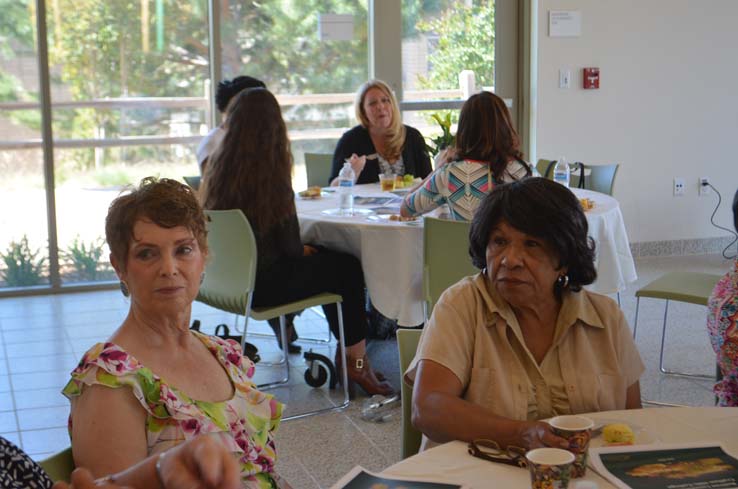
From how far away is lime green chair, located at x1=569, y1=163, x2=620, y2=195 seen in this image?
5.71 meters

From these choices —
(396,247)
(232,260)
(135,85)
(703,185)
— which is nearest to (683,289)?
(396,247)

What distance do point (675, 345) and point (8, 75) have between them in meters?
4.41

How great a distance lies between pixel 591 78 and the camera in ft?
23.1

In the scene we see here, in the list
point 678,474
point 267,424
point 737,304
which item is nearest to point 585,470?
point 678,474

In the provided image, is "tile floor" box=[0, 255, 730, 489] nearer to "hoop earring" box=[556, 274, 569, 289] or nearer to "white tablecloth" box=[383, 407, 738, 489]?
"hoop earring" box=[556, 274, 569, 289]

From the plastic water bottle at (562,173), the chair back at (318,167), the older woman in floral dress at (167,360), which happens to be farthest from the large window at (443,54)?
the older woman in floral dress at (167,360)

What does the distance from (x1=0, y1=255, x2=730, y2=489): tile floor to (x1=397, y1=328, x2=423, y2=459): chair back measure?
1.18 m

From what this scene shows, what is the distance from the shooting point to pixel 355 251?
446 cm

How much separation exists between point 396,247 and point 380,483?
265 cm

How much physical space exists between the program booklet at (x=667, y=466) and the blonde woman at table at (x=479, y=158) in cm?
237

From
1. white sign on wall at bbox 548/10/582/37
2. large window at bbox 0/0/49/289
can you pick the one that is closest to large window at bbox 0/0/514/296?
large window at bbox 0/0/49/289

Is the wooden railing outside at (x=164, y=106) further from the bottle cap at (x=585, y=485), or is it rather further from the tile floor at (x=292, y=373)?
the bottle cap at (x=585, y=485)

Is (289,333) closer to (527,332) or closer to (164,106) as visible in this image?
(164,106)

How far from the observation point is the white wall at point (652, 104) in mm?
7051
